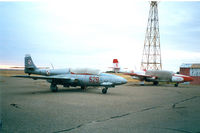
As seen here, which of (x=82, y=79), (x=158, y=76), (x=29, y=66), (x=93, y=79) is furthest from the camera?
(x=158, y=76)

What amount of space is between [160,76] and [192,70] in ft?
25.2

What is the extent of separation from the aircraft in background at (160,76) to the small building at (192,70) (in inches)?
231

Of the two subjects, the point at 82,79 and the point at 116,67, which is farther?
the point at 116,67

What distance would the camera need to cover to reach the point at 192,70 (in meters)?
31.3

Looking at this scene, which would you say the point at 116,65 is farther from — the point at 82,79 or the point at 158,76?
the point at 82,79

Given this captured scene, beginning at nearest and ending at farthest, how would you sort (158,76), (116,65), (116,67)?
(158,76) → (116,67) → (116,65)

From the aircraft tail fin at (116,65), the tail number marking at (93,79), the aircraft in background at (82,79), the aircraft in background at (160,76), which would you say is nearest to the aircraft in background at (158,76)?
the aircraft in background at (160,76)

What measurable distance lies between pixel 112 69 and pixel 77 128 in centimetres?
2878

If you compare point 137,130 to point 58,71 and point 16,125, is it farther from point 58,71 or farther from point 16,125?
point 58,71

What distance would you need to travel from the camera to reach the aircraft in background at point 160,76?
25953 mm

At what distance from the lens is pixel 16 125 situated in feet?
18.2

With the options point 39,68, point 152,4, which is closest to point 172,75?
point 152,4

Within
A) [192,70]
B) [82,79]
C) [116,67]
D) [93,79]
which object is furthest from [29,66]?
[192,70]

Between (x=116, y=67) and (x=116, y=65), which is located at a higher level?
(x=116, y=65)
